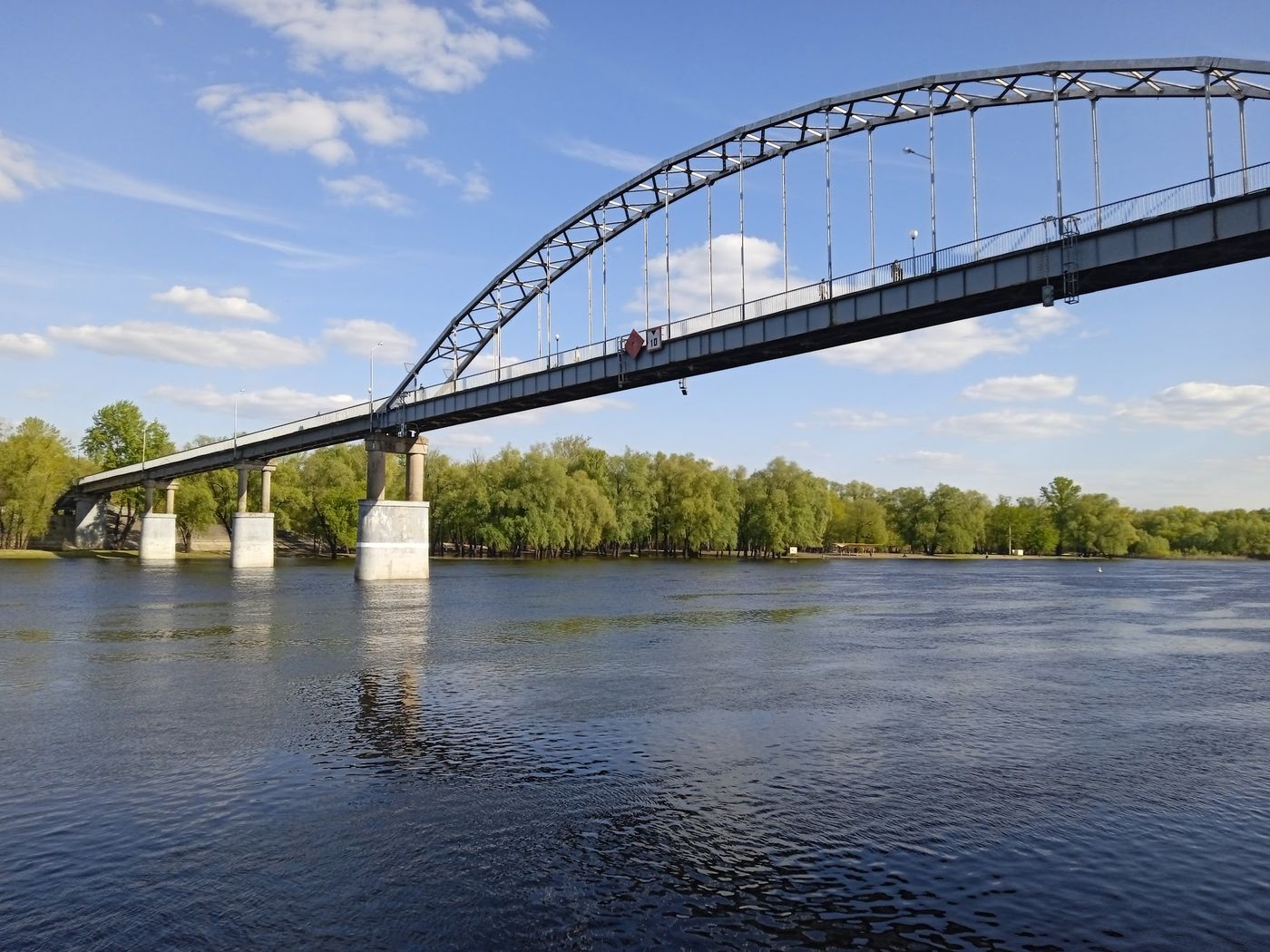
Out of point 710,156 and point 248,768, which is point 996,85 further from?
point 248,768

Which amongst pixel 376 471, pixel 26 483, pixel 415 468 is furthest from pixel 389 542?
pixel 26 483

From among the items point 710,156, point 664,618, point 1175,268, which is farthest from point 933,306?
point 710,156

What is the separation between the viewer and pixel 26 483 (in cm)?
11950

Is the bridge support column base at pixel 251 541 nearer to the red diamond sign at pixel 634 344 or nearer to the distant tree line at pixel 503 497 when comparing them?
the distant tree line at pixel 503 497

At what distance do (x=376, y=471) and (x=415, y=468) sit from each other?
13.0 ft

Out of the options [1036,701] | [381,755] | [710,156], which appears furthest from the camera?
[710,156]

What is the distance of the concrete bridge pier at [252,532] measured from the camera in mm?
108000

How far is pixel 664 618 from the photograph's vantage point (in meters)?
48.1

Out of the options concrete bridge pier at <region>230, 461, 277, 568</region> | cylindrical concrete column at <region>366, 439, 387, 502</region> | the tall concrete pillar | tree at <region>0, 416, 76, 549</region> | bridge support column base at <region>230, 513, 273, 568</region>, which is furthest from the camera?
the tall concrete pillar

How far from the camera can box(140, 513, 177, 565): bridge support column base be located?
404 ft

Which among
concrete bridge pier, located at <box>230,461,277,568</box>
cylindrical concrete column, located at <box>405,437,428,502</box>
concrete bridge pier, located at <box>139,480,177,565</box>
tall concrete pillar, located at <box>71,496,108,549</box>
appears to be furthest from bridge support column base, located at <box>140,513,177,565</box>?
cylindrical concrete column, located at <box>405,437,428,502</box>

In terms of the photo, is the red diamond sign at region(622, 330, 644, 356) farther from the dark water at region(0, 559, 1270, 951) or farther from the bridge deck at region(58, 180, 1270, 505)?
the dark water at region(0, 559, 1270, 951)

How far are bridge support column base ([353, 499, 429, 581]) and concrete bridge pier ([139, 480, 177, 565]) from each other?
171 feet

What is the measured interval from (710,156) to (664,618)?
3698cm
